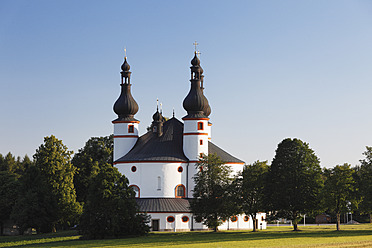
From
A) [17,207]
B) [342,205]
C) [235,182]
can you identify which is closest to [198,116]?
[235,182]

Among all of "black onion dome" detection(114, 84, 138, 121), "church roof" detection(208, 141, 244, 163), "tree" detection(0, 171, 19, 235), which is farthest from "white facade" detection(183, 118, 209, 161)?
"tree" detection(0, 171, 19, 235)

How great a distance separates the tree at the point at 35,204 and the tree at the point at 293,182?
3097 centimetres

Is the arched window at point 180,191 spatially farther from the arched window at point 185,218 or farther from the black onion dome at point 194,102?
the black onion dome at point 194,102

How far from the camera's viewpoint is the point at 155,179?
261ft

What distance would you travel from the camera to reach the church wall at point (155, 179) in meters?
79.6

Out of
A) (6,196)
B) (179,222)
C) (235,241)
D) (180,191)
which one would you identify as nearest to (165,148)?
(180,191)

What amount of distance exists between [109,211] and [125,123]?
24605 mm

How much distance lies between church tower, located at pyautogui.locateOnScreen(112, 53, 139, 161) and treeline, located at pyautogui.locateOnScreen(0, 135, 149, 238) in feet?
17.7

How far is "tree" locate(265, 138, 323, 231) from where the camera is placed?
67938 millimetres

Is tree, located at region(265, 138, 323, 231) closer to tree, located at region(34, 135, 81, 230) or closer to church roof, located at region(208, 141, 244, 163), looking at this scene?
church roof, located at region(208, 141, 244, 163)

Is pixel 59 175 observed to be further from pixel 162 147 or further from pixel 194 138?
pixel 194 138

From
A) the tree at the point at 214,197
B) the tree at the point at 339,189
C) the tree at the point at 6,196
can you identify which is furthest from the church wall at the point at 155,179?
the tree at the point at 6,196

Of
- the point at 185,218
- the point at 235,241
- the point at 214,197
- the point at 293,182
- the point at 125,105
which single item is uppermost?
the point at 125,105

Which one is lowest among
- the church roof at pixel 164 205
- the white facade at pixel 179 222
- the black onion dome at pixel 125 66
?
the white facade at pixel 179 222
